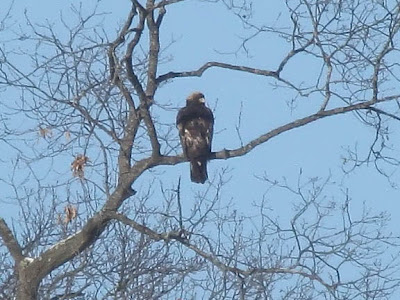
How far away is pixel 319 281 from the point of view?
10.1 m

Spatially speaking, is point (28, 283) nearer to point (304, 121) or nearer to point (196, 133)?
point (196, 133)

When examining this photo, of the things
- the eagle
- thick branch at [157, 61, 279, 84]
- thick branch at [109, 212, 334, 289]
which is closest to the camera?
thick branch at [109, 212, 334, 289]

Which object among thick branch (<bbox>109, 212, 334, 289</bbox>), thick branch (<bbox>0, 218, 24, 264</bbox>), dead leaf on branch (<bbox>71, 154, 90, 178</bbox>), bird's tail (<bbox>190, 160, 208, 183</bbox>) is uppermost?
bird's tail (<bbox>190, 160, 208, 183</bbox>)

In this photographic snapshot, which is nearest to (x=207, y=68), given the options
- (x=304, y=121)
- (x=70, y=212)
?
(x=304, y=121)

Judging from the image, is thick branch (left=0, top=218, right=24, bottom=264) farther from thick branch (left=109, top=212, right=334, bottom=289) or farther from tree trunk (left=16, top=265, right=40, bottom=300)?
thick branch (left=109, top=212, right=334, bottom=289)

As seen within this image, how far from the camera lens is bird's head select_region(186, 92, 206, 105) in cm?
1320

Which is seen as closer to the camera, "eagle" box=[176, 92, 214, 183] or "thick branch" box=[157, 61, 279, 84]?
"thick branch" box=[157, 61, 279, 84]

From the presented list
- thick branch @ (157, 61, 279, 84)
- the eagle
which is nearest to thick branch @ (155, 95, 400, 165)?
thick branch @ (157, 61, 279, 84)

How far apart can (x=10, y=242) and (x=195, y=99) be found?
2626 millimetres

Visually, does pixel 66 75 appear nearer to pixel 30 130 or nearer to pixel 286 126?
pixel 30 130

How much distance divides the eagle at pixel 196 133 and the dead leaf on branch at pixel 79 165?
1.07m

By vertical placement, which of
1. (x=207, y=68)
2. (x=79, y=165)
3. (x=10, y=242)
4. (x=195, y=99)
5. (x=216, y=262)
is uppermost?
(x=195, y=99)

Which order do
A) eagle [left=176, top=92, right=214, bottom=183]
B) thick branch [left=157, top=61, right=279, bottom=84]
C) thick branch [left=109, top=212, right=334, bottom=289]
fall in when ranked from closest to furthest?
thick branch [left=109, top=212, right=334, bottom=289], thick branch [left=157, top=61, right=279, bottom=84], eagle [left=176, top=92, right=214, bottom=183]

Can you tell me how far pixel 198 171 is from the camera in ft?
41.0
